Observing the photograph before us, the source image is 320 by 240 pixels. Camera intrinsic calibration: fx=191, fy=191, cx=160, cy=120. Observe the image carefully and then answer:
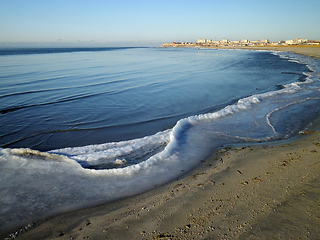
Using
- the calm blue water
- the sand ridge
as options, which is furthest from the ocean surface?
the sand ridge

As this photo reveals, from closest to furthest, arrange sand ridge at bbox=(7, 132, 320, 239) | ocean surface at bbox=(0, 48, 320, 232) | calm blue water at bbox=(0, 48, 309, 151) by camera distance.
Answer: sand ridge at bbox=(7, 132, 320, 239) → ocean surface at bbox=(0, 48, 320, 232) → calm blue water at bbox=(0, 48, 309, 151)

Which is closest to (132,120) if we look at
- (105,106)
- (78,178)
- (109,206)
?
(105,106)

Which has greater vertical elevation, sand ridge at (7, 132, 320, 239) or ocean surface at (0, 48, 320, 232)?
sand ridge at (7, 132, 320, 239)

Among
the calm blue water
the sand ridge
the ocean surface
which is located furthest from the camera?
the calm blue water

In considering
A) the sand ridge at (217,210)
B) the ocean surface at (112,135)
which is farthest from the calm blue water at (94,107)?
the sand ridge at (217,210)

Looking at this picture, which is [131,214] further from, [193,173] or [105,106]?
[105,106]

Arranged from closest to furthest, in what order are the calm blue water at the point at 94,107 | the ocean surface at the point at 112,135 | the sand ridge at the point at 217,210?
the sand ridge at the point at 217,210 < the ocean surface at the point at 112,135 < the calm blue water at the point at 94,107

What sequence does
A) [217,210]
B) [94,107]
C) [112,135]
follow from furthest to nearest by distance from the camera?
[94,107] < [112,135] < [217,210]

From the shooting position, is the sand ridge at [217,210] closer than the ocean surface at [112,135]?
Yes

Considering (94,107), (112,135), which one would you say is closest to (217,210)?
(112,135)

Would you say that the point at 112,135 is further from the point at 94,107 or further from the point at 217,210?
the point at 217,210

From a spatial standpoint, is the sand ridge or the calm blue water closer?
the sand ridge

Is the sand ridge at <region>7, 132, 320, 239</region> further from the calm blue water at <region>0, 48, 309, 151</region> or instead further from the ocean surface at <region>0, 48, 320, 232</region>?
the calm blue water at <region>0, 48, 309, 151</region>

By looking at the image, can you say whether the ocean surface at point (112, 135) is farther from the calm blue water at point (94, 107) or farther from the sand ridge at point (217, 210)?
the sand ridge at point (217, 210)
